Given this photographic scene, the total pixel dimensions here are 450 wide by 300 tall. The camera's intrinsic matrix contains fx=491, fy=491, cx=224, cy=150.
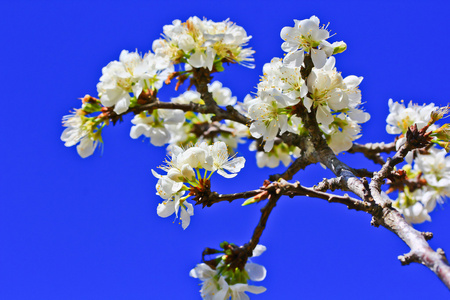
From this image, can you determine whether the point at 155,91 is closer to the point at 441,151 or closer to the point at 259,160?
the point at 259,160

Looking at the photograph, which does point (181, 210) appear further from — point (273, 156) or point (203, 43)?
point (273, 156)

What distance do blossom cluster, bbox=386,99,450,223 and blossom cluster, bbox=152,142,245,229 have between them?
4.14ft

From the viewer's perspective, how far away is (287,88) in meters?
3.17

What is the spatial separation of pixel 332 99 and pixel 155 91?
169 cm

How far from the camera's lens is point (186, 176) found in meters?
2.98

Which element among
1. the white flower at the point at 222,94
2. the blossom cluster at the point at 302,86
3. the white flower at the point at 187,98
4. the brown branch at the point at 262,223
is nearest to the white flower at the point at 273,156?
the white flower at the point at 222,94

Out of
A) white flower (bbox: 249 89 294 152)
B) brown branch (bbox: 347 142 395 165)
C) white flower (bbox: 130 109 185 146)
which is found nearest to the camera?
white flower (bbox: 249 89 294 152)

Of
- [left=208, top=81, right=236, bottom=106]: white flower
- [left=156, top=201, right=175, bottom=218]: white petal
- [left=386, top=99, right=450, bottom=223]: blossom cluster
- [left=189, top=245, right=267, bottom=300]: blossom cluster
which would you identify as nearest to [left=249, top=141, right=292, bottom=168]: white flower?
[left=208, top=81, right=236, bottom=106]: white flower

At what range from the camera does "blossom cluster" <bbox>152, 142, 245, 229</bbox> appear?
2973mm

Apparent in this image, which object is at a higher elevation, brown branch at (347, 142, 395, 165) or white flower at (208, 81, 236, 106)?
white flower at (208, 81, 236, 106)

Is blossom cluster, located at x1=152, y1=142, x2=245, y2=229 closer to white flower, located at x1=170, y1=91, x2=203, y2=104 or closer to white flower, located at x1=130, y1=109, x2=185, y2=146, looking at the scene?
white flower, located at x1=130, y1=109, x2=185, y2=146

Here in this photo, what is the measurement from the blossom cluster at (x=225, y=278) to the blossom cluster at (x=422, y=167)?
1.27m

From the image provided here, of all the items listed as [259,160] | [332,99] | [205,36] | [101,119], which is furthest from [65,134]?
[332,99]

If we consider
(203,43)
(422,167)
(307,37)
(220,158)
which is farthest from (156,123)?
(422,167)
